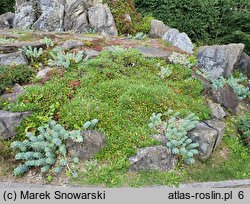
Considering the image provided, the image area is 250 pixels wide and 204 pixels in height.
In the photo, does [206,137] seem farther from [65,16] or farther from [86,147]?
[65,16]

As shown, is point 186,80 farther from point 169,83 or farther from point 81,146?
point 81,146

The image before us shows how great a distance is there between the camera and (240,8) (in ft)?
77.7

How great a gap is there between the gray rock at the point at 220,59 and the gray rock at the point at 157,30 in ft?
13.3

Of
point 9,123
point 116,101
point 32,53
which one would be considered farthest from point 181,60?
point 9,123

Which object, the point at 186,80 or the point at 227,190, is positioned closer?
the point at 227,190

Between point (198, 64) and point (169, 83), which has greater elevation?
point (169, 83)

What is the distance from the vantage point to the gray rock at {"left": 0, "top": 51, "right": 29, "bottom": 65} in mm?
11203

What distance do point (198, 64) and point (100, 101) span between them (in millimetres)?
6666

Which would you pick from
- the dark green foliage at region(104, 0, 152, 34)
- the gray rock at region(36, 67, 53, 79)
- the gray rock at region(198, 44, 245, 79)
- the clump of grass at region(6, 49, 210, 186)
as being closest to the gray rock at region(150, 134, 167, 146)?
the clump of grass at region(6, 49, 210, 186)

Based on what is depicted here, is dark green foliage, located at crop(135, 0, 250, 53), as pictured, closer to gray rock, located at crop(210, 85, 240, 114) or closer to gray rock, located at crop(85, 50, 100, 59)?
gray rock, located at crop(210, 85, 240, 114)

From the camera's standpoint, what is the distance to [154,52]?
44.9 feet

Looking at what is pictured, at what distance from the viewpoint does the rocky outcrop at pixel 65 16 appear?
61.9 ft

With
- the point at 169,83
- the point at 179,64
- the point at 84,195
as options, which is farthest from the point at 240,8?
the point at 84,195

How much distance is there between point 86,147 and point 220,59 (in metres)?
8.80
